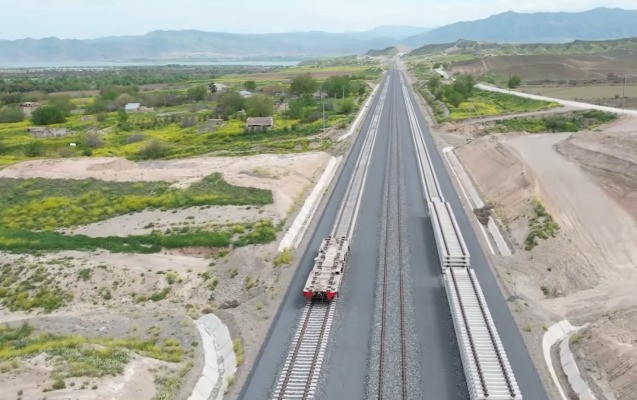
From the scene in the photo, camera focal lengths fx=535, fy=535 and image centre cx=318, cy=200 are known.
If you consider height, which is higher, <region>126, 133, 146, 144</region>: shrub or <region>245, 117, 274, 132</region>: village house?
<region>245, 117, 274, 132</region>: village house

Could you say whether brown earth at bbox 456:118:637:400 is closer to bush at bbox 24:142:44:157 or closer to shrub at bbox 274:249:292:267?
shrub at bbox 274:249:292:267

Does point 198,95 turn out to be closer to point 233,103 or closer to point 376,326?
point 233,103

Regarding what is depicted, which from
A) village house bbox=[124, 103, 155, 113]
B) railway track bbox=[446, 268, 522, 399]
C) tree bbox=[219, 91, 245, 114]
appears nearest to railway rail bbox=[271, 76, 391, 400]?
railway track bbox=[446, 268, 522, 399]

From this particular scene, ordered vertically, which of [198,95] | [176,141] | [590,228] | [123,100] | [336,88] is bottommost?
[176,141]

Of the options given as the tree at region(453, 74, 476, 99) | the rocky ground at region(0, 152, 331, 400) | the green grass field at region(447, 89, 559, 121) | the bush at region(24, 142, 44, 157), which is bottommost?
the bush at region(24, 142, 44, 157)

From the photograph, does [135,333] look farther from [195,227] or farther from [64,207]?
[64,207]

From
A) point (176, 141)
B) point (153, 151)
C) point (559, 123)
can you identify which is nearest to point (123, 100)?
point (176, 141)
